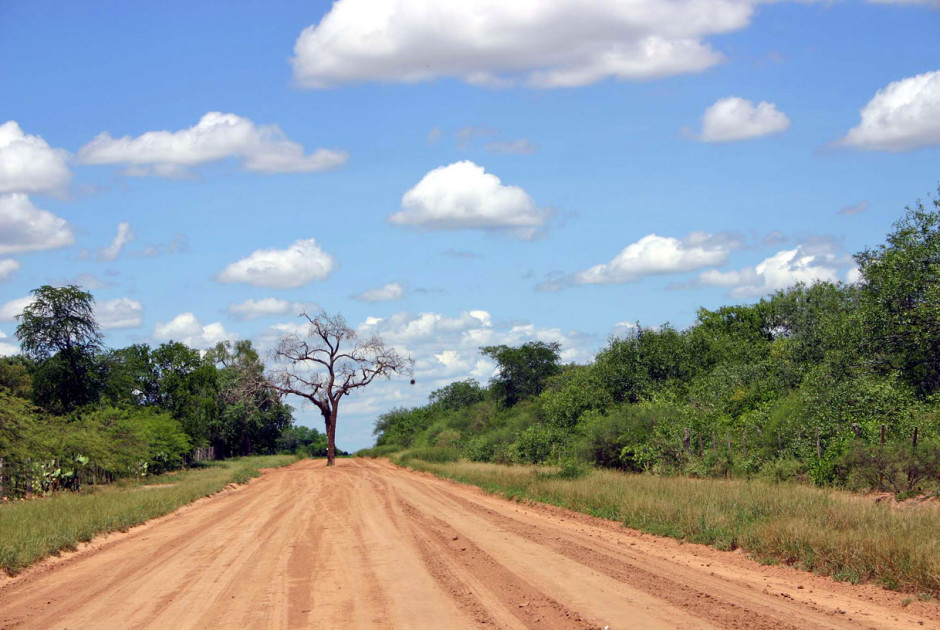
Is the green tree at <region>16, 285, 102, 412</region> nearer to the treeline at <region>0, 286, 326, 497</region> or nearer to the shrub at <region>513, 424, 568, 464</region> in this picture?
the treeline at <region>0, 286, 326, 497</region>

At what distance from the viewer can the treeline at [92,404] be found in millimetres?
27391

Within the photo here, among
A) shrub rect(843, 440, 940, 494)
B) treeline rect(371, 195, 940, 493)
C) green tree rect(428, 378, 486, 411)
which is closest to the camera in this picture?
shrub rect(843, 440, 940, 494)

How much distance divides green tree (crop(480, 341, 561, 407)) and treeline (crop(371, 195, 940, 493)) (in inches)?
579

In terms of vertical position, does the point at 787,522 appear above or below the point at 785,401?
below

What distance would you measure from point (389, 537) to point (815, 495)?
8.75m

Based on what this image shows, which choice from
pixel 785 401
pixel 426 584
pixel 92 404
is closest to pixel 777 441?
pixel 785 401

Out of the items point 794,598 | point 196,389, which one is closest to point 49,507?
point 794,598

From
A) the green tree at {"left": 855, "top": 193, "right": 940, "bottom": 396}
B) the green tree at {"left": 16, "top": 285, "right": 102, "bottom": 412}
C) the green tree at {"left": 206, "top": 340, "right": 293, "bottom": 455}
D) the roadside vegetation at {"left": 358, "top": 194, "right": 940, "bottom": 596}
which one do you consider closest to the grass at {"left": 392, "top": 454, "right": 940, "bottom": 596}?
the roadside vegetation at {"left": 358, "top": 194, "right": 940, "bottom": 596}

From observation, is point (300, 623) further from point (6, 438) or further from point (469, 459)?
point (469, 459)

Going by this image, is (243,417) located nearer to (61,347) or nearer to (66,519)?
(61,347)

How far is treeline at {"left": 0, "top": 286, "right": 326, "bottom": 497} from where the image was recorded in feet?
89.9

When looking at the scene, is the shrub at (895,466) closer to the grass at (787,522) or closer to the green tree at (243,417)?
the grass at (787,522)

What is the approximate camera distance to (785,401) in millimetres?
29469

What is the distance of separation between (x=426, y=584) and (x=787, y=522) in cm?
658
